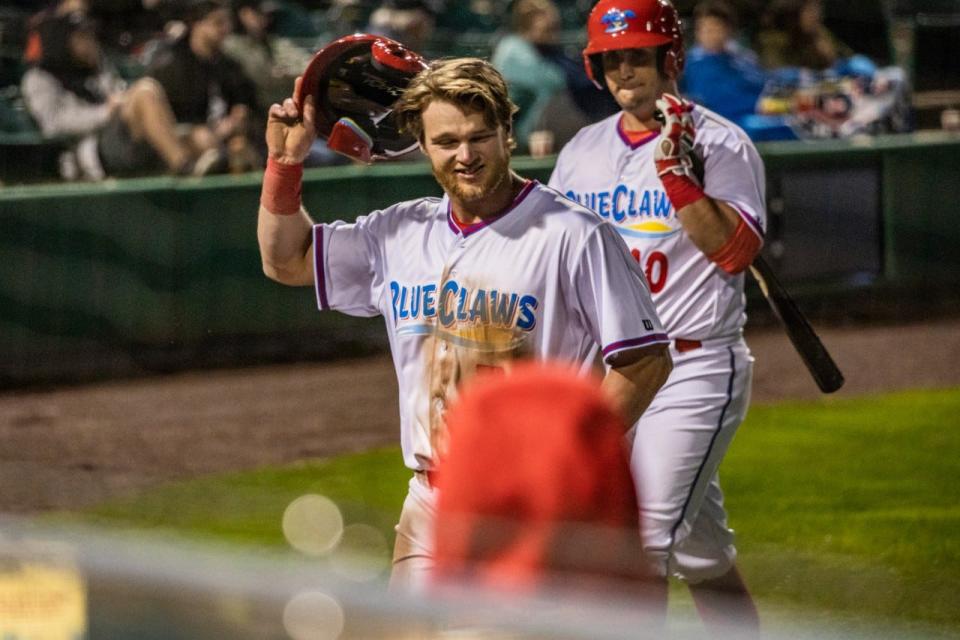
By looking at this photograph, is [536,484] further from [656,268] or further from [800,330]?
[800,330]

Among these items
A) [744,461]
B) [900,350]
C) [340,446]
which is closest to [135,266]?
[340,446]

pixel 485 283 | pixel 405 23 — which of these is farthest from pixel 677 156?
pixel 405 23

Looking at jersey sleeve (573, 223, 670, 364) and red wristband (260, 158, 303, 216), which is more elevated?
red wristband (260, 158, 303, 216)

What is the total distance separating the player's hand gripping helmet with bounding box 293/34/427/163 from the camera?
13.6 feet

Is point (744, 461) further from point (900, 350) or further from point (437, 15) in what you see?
point (437, 15)

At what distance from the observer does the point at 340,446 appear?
8.94 m

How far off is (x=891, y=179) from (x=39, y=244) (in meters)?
6.59

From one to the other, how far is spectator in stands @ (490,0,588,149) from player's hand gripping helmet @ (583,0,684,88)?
6798 millimetres

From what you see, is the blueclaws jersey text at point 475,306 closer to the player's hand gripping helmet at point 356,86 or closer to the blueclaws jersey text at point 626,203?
the player's hand gripping helmet at point 356,86

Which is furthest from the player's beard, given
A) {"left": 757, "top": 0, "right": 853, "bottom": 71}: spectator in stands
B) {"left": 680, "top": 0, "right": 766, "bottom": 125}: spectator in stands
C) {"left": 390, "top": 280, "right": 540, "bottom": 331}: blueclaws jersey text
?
{"left": 757, "top": 0, "right": 853, "bottom": 71}: spectator in stands

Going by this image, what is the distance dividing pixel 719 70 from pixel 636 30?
25.4 ft

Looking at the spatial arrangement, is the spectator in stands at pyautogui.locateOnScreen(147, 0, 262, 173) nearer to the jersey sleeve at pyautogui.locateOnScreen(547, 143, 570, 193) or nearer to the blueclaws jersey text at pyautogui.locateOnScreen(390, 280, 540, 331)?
the jersey sleeve at pyautogui.locateOnScreen(547, 143, 570, 193)

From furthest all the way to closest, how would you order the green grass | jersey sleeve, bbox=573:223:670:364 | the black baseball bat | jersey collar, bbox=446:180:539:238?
1. the green grass
2. the black baseball bat
3. jersey collar, bbox=446:180:539:238
4. jersey sleeve, bbox=573:223:670:364

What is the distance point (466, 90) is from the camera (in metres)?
3.76
